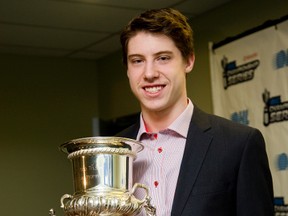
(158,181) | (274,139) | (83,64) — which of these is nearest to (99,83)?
(83,64)

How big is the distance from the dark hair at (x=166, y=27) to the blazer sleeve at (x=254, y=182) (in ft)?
0.97

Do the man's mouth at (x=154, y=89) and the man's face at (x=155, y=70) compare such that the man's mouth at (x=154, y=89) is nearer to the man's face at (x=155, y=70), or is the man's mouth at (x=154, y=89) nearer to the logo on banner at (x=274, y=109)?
the man's face at (x=155, y=70)

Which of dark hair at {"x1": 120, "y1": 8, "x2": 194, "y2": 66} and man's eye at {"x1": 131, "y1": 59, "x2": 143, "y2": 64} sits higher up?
dark hair at {"x1": 120, "y1": 8, "x2": 194, "y2": 66}

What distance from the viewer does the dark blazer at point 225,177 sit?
1.46 meters

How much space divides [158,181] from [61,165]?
3557 mm

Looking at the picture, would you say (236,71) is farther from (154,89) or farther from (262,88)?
(154,89)

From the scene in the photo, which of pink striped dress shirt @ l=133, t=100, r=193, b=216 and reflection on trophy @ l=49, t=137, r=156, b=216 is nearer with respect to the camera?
reflection on trophy @ l=49, t=137, r=156, b=216

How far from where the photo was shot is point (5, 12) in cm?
360

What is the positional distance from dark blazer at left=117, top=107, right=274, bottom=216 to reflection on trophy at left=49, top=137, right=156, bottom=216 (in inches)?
4.6

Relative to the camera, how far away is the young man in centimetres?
146

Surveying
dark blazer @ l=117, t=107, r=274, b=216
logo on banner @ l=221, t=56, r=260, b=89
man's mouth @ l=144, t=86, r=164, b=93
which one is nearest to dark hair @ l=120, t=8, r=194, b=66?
man's mouth @ l=144, t=86, r=164, b=93

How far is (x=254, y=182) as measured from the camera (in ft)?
4.81

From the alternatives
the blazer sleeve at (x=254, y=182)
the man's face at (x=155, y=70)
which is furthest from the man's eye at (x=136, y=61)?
the blazer sleeve at (x=254, y=182)

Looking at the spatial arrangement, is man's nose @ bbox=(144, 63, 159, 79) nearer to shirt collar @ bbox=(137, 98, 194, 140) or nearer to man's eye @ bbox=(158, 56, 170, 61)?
man's eye @ bbox=(158, 56, 170, 61)
